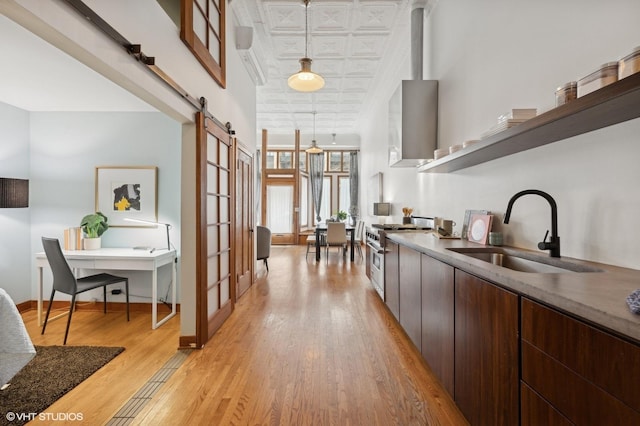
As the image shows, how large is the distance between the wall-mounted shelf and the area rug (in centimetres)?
316

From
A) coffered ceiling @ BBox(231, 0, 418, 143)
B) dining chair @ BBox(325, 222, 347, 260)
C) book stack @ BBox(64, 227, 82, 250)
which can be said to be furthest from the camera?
dining chair @ BBox(325, 222, 347, 260)

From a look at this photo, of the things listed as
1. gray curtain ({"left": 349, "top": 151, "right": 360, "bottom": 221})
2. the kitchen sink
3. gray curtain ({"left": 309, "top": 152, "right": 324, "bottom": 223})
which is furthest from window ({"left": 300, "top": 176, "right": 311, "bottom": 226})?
the kitchen sink

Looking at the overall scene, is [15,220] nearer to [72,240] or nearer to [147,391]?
[72,240]

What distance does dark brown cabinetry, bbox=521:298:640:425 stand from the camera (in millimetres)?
705

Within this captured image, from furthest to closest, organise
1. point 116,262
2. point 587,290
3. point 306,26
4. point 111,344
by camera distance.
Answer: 1. point 306,26
2. point 116,262
3. point 111,344
4. point 587,290

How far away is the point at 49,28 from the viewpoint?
4.02ft

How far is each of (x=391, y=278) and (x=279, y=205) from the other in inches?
272

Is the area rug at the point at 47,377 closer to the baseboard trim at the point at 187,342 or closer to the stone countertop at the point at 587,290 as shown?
the baseboard trim at the point at 187,342

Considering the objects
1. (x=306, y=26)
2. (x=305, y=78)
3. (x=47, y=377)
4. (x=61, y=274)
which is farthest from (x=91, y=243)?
(x=306, y=26)

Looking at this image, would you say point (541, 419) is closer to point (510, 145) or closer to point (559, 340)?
point (559, 340)

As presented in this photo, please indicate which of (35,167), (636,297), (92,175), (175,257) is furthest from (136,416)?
(35,167)

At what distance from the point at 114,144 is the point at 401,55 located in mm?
4202

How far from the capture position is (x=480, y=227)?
7.81 ft

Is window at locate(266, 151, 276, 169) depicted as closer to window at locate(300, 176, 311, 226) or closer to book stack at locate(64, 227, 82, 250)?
window at locate(300, 176, 311, 226)
